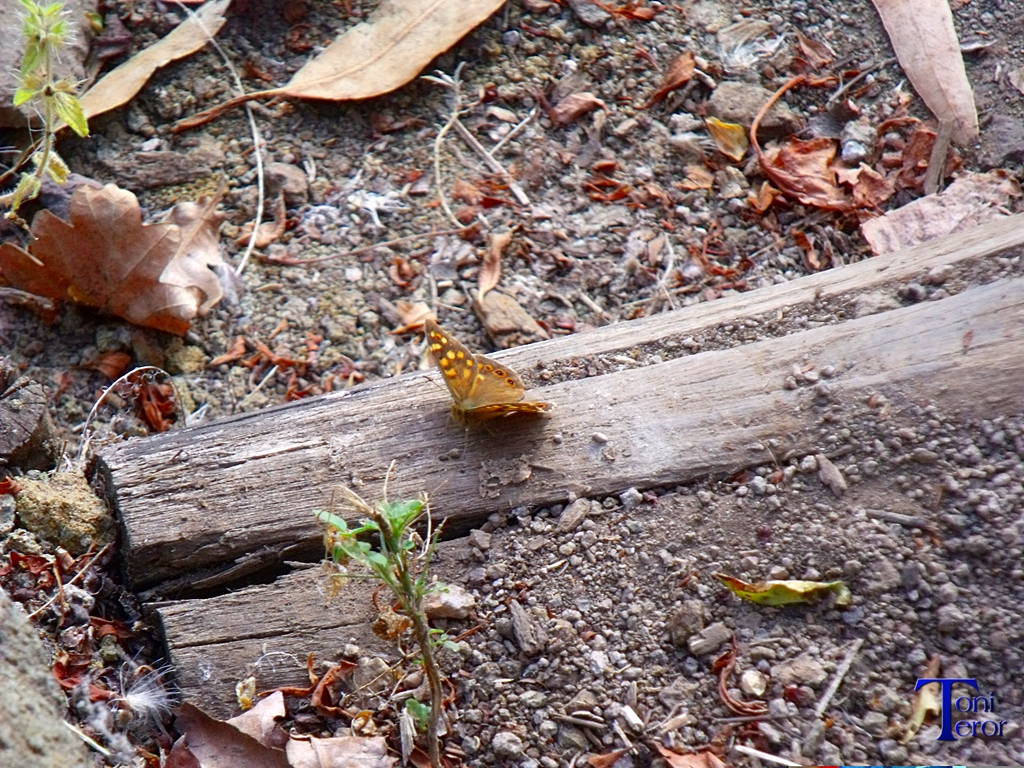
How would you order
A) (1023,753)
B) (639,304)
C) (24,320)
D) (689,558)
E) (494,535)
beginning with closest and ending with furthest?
(1023,753) → (689,558) → (494,535) → (24,320) → (639,304)

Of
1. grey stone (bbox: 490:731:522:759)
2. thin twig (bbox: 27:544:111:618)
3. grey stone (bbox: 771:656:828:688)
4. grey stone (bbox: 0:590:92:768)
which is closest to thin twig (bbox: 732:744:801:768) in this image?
grey stone (bbox: 771:656:828:688)

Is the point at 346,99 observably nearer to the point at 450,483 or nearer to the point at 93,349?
the point at 93,349

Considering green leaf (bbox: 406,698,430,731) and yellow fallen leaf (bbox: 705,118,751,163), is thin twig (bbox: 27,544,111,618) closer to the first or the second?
green leaf (bbox: 406,698,430,731)

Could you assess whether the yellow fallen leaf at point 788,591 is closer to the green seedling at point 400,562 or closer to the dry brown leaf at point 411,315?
the green seedling at point 400,562

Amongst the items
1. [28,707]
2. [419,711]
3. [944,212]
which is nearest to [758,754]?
[419,711]

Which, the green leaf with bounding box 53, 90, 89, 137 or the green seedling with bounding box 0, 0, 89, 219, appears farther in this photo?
the green leaf with bounding box 53, 90, 89, 137

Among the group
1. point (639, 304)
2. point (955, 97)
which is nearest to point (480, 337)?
point (639, 304)

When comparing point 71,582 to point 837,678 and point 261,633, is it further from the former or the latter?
point 837,678
